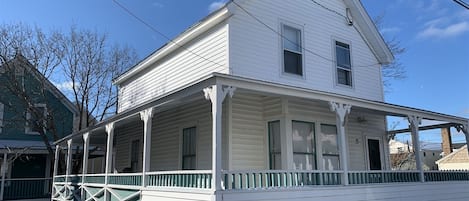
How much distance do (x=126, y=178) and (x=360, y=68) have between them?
26.3 feet

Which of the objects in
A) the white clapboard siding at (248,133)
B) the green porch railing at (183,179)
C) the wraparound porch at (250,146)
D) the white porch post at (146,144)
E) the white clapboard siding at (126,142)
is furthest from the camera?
the white clapboard siding at (126,142)

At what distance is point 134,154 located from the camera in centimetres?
1498

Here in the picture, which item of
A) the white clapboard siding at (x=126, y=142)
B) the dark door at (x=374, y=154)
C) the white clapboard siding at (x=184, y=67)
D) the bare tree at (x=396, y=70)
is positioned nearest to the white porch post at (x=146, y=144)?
the white clapboard siding at (x=184, y=67)

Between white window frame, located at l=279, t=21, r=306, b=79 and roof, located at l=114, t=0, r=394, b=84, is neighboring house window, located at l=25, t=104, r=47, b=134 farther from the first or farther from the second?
white window frame, located at l=279, t=21, r=306, b=79

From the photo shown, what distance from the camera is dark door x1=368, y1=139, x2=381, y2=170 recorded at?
12.7m

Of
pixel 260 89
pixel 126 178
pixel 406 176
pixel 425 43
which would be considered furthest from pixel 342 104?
pixel 425 43

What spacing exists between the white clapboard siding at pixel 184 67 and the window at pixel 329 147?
10.7 ft

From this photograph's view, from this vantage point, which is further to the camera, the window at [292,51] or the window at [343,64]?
the window at [343,64]

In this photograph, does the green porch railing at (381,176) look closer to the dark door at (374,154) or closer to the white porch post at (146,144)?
the dark door at (374,154)

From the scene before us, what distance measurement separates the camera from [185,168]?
11039mm

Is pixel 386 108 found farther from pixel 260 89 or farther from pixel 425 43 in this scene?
pixel 425 43

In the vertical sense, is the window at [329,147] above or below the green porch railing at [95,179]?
above

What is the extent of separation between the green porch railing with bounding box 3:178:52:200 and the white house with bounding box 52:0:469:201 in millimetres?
7124

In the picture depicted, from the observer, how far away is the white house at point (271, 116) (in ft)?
25.5
